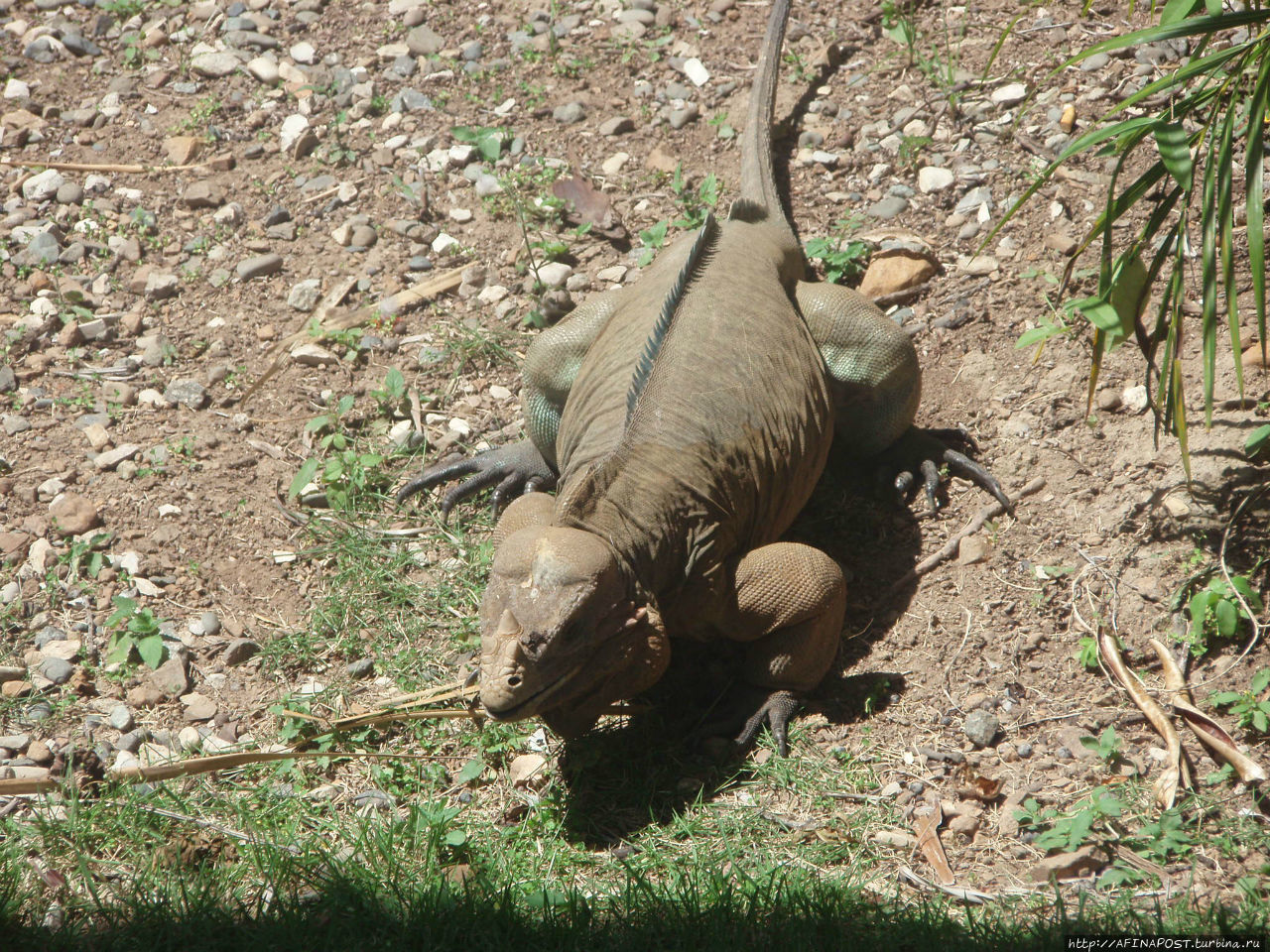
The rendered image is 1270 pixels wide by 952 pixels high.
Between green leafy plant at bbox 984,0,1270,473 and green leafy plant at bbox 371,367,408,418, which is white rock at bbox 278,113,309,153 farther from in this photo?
green leafy plant at bbox 984,0,1270,473

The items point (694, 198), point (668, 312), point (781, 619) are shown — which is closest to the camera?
point (781, 619)

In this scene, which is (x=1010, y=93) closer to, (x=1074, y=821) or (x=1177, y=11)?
(x=1177, y=11)

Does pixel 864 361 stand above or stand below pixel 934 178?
below

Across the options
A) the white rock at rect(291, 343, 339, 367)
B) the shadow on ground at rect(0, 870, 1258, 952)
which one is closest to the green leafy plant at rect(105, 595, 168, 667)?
the shadow on ground at rect(0, 870, 1258, 952)

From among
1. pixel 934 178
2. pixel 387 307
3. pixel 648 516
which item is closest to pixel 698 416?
pixel 648 516

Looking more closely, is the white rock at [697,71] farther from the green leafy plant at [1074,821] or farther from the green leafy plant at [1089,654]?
the green leafy plant at [1074,821]

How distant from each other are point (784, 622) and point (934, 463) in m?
1.34

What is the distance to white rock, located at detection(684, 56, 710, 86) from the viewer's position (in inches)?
272

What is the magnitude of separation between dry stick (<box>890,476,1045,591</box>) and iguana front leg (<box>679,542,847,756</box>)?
22.1 inches

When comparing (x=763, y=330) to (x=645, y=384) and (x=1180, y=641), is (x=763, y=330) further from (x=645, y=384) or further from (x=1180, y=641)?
(x=1180, y=641)

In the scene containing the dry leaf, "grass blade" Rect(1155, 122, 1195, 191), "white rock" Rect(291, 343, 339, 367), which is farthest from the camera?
the dry leaf

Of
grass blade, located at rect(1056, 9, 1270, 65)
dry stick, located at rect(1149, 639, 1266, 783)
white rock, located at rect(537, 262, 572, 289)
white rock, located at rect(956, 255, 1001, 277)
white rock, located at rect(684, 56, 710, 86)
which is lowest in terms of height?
white rock, located at rect(537, 262, 572, 289)

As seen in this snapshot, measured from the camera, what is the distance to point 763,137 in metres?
5.96

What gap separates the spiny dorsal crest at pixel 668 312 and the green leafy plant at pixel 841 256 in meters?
1.13
